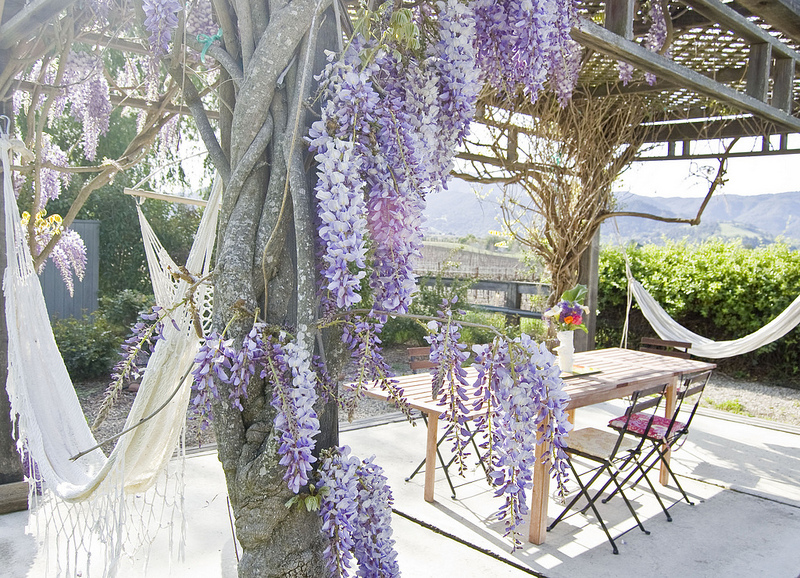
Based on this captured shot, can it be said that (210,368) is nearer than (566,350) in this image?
Yes

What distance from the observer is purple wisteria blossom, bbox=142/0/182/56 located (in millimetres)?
1052

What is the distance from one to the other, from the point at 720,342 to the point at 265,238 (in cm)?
484

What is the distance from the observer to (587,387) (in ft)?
9.86

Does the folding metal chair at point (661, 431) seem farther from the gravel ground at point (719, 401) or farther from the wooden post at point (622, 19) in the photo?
the gravel ground at point (719, 401)

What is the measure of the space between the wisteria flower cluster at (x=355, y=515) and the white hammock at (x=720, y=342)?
440cm

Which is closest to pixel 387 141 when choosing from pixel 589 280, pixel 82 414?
pixel 82 414

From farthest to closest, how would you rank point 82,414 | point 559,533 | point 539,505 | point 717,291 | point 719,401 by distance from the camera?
point 717,291
point 719,401
point 559,533
point 539,505
point 82,414

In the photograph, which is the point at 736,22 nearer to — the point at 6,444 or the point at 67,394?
the point at 67,394

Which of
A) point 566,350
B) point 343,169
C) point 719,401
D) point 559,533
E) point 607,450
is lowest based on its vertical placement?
point 719,401

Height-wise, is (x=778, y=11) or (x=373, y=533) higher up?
(x=778, y=11)

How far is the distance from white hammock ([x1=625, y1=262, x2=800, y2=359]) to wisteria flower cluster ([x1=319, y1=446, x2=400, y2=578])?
4402 millimetres

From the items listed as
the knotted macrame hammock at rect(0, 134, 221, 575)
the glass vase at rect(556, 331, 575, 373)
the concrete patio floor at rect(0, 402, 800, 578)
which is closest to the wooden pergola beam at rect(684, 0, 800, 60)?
the glass vase at rect(556, 331, 575, 373)

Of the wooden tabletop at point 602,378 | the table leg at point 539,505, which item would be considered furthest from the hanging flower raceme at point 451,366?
the table leg at point 539,505

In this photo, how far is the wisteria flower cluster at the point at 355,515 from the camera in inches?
Result: 40.3
